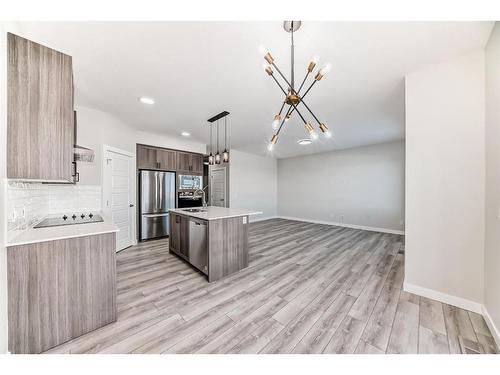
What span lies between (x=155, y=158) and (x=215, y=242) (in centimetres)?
311

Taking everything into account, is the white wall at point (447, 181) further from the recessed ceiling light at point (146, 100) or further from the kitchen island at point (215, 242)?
the recessed ceiling light at point (146, 100)

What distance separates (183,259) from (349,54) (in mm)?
3602

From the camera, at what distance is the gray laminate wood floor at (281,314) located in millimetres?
1484

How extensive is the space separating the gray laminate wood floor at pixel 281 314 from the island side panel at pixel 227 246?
13 centimetres

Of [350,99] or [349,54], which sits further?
[350,99]

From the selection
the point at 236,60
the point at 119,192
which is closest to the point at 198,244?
the point at 119,192

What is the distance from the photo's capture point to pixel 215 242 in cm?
256

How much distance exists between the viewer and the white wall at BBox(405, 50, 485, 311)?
186 cm

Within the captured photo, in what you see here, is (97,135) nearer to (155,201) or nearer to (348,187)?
(155,201)

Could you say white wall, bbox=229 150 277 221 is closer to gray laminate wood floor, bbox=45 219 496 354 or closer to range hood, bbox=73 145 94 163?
gray laminate wood floor, bbox=45 219 496 354

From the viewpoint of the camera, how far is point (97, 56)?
188 cm

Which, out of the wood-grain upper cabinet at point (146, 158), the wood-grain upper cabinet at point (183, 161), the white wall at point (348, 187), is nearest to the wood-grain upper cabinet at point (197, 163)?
the wood-grain upper cabinet at point (183, 161)

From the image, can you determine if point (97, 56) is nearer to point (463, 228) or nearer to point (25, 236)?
point (25, 236)
